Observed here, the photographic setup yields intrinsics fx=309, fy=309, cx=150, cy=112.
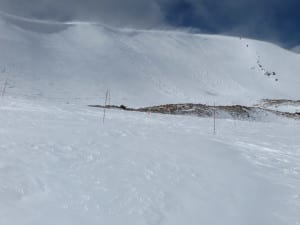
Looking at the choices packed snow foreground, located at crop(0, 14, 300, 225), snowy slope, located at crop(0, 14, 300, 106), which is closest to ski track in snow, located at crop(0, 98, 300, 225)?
packed snow foreground, located at crop(0, 14, 300, 225)

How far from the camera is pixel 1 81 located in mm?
22094

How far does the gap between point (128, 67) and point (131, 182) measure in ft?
103

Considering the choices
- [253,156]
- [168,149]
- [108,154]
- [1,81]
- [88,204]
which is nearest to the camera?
[88,204]

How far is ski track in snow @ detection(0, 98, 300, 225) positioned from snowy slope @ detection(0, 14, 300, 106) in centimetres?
1560

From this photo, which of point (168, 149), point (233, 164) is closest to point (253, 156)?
point (233, 164)

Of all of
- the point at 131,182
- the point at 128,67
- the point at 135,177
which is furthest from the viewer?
the point at 128,67

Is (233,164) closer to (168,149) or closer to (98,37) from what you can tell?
(168,149)

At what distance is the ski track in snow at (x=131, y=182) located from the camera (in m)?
2.74

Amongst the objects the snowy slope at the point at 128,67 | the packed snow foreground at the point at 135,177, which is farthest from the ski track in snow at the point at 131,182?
the snowy slope at the point at 128,67

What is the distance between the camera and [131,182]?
139 inches

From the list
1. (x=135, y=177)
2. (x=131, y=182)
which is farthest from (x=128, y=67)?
(x=131, y=182)

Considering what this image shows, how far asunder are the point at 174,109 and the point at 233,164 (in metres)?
12.8

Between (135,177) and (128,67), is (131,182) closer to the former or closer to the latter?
(135,177)

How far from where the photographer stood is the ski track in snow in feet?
9.00
